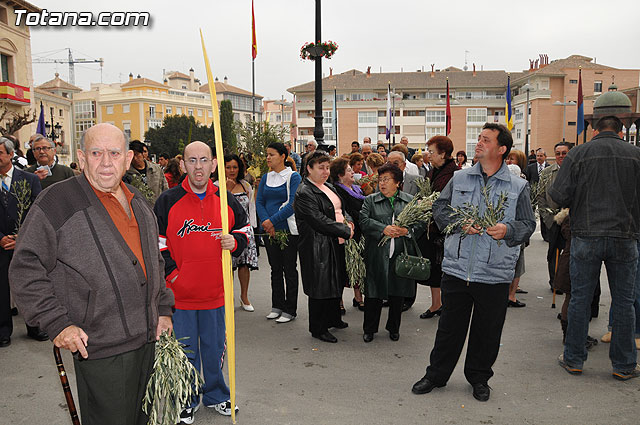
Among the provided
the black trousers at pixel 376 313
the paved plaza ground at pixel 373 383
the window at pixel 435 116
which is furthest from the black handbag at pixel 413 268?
the window at pixel 435 116

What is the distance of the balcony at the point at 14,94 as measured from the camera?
108ft

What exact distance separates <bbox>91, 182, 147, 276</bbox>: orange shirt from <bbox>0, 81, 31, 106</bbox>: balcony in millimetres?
36546

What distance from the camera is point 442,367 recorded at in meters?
4.39

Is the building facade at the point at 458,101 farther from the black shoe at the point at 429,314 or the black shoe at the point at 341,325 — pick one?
the black shoe at the point at 341,325

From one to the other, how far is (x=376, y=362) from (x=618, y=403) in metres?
2.09

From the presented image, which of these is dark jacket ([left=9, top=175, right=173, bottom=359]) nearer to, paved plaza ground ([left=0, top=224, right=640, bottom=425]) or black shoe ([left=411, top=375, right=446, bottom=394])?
paved plaza ground ([left=0, top=224, right=640, bottom=425])

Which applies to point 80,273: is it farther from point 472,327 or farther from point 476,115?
point 476,115

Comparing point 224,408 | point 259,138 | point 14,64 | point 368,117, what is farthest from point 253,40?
point 368,117

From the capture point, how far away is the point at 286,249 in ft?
21.0

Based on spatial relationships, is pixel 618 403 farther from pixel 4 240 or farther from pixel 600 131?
→ pixel 4 240

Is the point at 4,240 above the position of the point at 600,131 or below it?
below

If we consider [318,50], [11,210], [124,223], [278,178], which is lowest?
[11,210]

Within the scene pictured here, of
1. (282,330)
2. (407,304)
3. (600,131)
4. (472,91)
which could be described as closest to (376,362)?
(282,330)

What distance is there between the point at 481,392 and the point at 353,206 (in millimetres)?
2681
